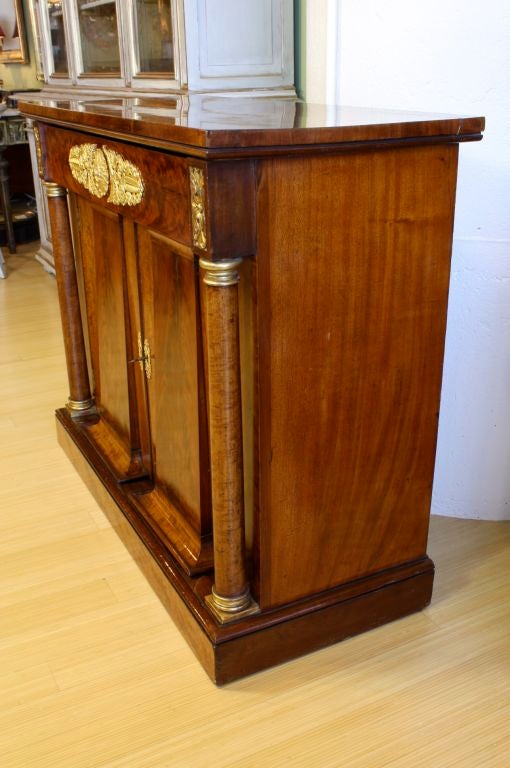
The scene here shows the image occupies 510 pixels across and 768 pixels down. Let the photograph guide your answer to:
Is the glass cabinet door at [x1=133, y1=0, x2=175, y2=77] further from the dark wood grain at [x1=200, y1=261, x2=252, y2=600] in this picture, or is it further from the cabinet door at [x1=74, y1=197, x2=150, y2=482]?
the dark wood grain at [x1=200, y1=261, x2=252, y2=600]

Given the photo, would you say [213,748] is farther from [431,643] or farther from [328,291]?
[328,291]

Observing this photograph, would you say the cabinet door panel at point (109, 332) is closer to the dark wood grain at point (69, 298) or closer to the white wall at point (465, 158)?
the dark wood grain at point (69, 298)

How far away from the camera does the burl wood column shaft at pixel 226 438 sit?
1.28 metres

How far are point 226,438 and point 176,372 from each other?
12.7 inches

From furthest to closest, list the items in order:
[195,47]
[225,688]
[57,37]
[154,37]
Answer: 1. [57,37]
2. [154,37]
3. [195,47]
4. [225,688]

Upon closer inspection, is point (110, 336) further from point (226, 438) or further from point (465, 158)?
point (465, 158)

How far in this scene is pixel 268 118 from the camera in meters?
1.38

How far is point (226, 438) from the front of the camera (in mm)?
1372

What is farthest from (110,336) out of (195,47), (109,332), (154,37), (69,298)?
(154,37)

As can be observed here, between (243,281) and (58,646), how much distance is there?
2.87 feet

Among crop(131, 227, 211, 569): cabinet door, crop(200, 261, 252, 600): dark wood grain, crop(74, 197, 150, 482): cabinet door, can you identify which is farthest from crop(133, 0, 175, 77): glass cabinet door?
crop(200, 261, 252, 600): dark wood grain

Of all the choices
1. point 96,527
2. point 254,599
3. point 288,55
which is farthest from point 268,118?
point 96,527

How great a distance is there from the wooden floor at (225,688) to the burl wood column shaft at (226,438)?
182 mm

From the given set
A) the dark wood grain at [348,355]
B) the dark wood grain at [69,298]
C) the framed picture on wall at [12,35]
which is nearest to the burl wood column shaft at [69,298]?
the dark wood grain at [69,298]
